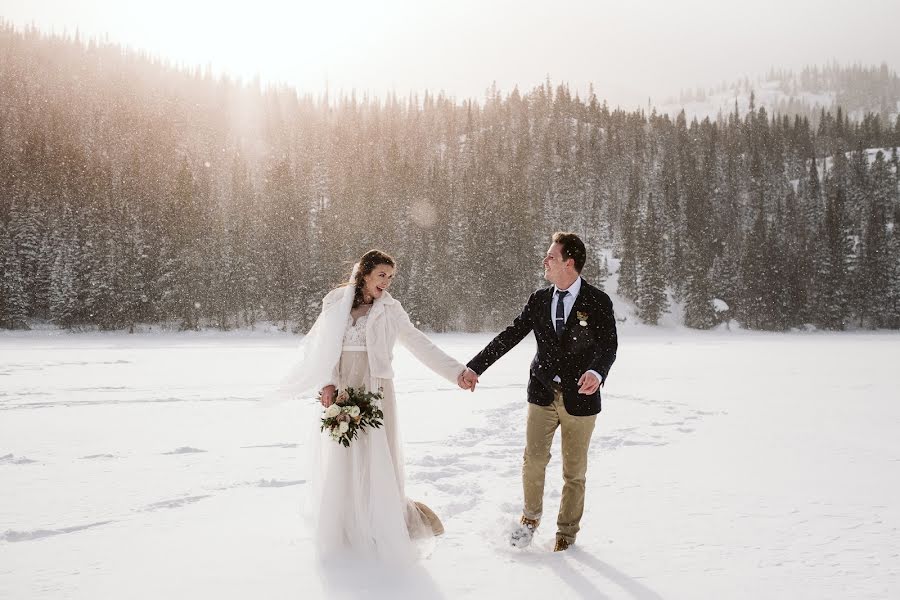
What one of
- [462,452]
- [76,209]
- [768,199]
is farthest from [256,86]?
[462,452]

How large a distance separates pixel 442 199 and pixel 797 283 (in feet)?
150

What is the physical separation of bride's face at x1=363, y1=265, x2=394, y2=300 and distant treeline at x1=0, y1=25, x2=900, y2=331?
5295cm

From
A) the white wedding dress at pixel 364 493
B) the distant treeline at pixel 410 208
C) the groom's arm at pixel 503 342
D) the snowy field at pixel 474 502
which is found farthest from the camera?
the distant treeline at pixel 410 208

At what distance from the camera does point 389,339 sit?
16.3 feet

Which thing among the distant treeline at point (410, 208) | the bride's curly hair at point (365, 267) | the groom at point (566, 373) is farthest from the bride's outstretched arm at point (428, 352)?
the distant treeline at point (410, 208)

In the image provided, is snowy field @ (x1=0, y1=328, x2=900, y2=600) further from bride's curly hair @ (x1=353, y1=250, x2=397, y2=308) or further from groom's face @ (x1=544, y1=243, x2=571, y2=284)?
groom's face @ (x1=544, y1=243, x2=571, y2=284)

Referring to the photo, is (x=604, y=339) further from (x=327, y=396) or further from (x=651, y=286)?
(x=651, y=286)

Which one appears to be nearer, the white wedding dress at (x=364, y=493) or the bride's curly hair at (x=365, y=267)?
the white wedding dress at (x=364, y=493)

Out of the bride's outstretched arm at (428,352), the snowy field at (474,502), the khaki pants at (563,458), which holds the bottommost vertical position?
the snowy field at (474,502)

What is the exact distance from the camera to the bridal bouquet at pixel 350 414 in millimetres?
4555

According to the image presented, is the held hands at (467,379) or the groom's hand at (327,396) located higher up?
the held hands at (467,379)

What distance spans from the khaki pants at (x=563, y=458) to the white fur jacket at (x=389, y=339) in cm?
84

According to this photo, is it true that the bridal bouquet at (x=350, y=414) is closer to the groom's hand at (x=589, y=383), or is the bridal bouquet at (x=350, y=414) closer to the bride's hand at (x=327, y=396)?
the bride's hand at (x=327, y=396)

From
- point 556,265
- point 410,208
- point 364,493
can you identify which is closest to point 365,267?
point 556,265
